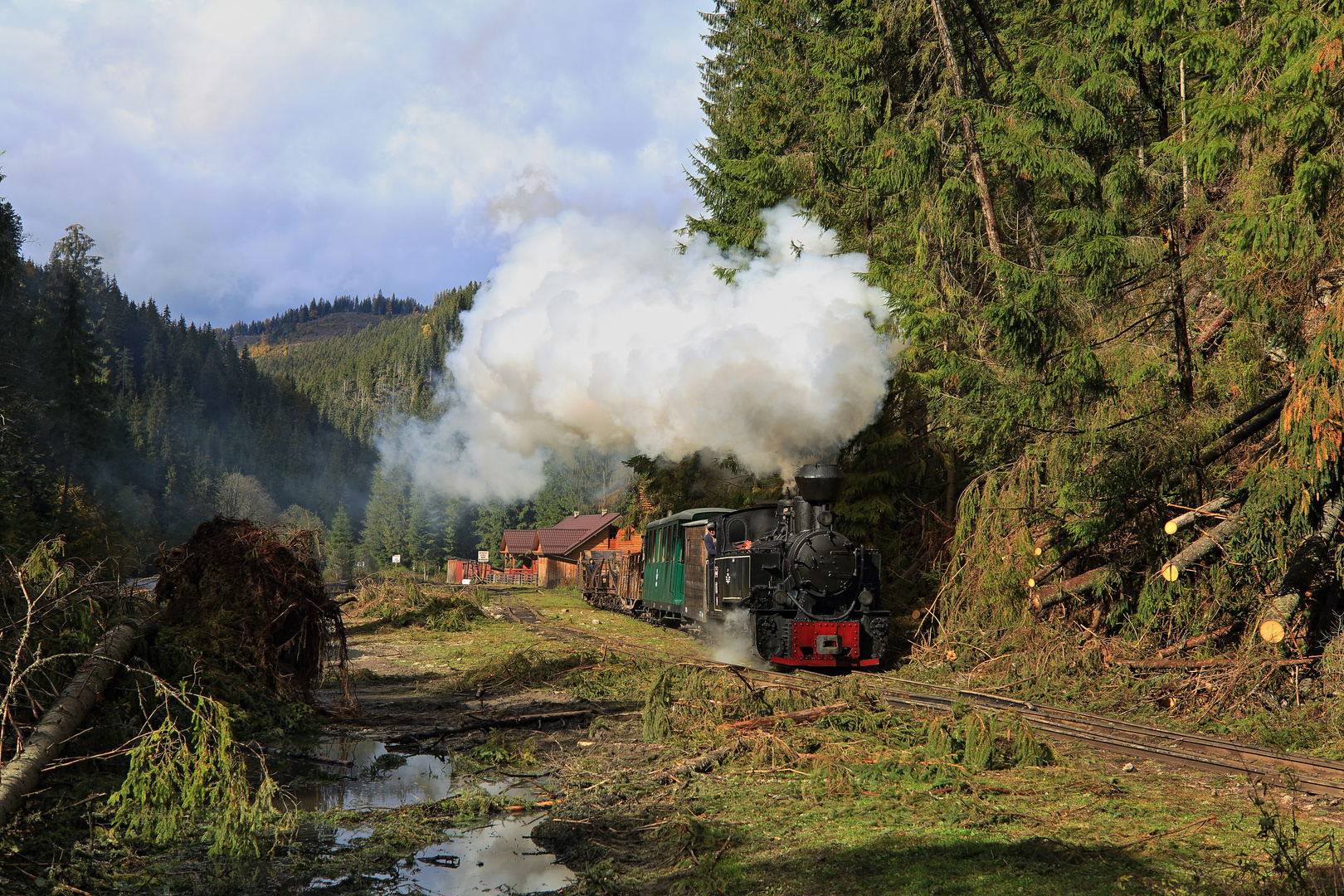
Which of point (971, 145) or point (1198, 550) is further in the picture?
point (971, 145)

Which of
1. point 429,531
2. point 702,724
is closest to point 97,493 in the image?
point 429,531

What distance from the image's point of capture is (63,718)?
19.8ft

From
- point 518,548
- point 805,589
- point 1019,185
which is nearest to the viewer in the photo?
point 805,589

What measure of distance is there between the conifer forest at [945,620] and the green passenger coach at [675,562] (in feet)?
1.43

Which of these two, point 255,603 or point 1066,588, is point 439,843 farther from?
point 1066,588

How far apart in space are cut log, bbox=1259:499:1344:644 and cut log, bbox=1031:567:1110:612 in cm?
247

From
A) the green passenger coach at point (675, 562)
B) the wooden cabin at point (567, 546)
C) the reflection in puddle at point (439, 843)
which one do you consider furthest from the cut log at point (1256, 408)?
the wooden cabin at point (567, 546)

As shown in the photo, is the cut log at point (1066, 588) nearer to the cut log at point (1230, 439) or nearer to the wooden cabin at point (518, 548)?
the cut log at point (1230, 439)

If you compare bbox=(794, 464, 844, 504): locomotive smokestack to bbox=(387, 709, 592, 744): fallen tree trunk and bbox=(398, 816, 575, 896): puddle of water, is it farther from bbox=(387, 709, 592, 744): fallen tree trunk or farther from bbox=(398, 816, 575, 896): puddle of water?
bbox=(398, 816, 575, 896): puddle of water

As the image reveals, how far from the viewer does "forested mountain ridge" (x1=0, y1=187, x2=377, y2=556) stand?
96.4 feet

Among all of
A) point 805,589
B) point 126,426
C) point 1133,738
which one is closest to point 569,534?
point 126,426

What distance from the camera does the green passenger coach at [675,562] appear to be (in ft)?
54.6

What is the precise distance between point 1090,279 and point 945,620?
569 cm

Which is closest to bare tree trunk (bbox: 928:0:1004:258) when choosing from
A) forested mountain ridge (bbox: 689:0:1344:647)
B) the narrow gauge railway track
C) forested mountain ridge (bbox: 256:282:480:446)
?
forested mountain ridge (bbox: 689:0:1344:647)
